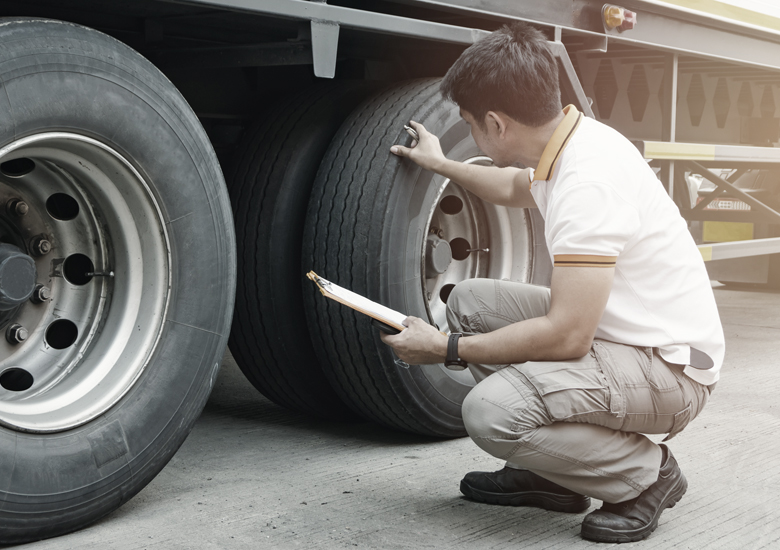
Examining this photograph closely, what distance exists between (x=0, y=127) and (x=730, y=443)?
2.47 meters

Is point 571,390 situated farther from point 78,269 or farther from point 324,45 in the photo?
point 78,269

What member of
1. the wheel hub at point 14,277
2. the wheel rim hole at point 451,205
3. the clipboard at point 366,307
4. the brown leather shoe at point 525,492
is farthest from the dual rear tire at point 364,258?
the wheel hub at point 14,277

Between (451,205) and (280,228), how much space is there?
25.6 inches

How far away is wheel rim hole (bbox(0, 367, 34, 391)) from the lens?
225 centimetres

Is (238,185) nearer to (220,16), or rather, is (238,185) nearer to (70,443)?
(220,16)

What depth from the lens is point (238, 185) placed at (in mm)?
3068

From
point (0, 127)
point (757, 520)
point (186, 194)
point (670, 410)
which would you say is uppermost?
point (0, 127)

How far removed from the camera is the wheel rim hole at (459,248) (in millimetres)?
3260

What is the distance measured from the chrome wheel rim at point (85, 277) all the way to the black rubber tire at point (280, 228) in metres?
0.69

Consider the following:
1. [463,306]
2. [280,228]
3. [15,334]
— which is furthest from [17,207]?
[463,306]

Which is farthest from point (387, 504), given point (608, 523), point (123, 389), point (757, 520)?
point (757, 520)

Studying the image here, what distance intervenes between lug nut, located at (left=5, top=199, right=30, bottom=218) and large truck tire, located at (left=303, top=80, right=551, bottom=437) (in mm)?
897

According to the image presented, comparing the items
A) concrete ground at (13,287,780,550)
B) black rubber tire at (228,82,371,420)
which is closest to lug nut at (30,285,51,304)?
concrete ground at (13,287,780,550)

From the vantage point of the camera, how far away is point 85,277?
7.70ft
